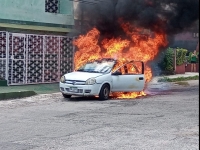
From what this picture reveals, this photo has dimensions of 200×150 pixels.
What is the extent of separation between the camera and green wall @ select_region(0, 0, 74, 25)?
18.5 m

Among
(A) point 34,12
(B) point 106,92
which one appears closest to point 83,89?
(B) point 106,92

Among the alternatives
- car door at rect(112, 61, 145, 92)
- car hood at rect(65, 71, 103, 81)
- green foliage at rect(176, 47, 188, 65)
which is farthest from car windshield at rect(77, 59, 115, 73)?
green foliage at rect(176, 47, 188, 65)

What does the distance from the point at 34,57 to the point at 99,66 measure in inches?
210

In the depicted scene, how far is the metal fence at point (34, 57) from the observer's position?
18.8 metres

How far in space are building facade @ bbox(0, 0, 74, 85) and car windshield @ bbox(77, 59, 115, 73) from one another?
454cm

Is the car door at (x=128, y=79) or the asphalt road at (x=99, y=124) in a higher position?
the car door at (x=128, y=79)

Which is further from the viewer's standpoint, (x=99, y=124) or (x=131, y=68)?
(x=131, y=68)

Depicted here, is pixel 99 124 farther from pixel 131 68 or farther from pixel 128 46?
pixel 128 46

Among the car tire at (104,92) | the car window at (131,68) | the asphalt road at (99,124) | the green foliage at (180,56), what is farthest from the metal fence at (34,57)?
the green foliage at (180,56)

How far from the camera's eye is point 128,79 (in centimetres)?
1547

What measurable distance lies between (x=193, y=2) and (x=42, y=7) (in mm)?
6766

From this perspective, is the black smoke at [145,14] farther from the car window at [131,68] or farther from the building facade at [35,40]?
the car window at [131,68]

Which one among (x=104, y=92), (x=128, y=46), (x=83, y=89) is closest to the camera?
(x=83, y=89)

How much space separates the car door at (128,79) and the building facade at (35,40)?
553 cm
